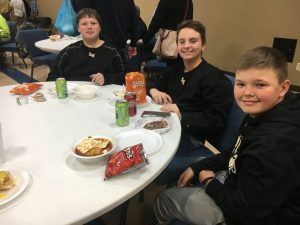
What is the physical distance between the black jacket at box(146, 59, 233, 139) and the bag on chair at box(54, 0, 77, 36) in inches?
69.8

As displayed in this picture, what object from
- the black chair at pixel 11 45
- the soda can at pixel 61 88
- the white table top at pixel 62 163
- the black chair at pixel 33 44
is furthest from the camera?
the black chair at pixel 11 45

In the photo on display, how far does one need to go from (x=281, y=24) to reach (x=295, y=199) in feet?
12.3

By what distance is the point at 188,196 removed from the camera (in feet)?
3.64

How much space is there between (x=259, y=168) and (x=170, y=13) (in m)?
2.38

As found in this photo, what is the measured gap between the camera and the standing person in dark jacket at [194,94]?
1.49 metres

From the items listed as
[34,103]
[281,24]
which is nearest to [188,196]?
[34,103]

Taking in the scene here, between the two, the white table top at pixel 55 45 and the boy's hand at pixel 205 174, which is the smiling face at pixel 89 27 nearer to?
the white table top at pixel 55 45

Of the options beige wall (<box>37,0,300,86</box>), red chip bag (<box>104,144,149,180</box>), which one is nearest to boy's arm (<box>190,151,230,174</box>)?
red chip bag (<box>104,144,149,180</box>)

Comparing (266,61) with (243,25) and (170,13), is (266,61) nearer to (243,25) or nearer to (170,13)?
(170,13)

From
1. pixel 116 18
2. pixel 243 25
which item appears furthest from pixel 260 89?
pixel 243 25

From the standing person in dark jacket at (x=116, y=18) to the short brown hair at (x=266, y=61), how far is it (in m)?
1.68

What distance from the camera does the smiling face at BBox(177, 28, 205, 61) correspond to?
1678 millimetres

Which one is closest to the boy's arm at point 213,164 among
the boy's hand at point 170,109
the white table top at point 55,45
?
the boy's hand at point 170,109

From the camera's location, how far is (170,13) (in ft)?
9.64
